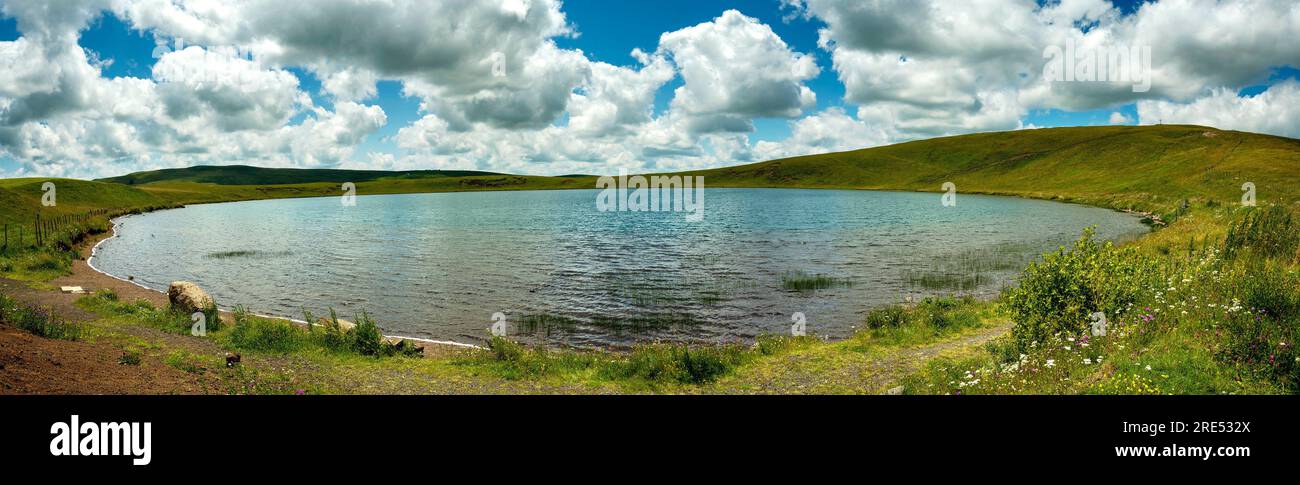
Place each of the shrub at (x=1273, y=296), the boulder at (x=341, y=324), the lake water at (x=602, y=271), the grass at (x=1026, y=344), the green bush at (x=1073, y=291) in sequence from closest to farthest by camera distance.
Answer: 1. the grass at (x=1026, y=344)
2. the shrub at (x=1273, y=296)
3. the green bush at (x=1073, y=291)
4. the boulder at (x=341, y=324)
5. the lake water at (x=602, y=271)

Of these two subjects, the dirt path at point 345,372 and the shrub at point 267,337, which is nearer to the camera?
the dirt path at point 345,372

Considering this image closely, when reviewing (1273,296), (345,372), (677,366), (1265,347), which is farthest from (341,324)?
(1273,296)

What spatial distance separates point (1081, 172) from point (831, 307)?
166 m

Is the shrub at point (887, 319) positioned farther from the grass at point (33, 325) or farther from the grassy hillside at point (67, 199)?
the grassy hillside at point (67, 199)

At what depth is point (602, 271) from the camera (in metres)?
40.4

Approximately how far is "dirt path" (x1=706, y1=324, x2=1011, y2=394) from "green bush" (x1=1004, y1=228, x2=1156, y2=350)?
3081mm

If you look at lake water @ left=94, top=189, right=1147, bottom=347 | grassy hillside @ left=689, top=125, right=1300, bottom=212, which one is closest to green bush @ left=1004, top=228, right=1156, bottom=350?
lake water @ left=94, top=189, right=1147, bottom=347

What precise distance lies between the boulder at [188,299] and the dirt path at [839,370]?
72.3 ft

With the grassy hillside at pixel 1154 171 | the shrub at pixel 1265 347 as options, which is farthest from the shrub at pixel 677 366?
the grassy hillside at pixel 1154 171

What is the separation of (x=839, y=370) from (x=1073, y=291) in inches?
236

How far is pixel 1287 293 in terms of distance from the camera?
38.0ft

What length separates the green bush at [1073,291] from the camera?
46.1ft
